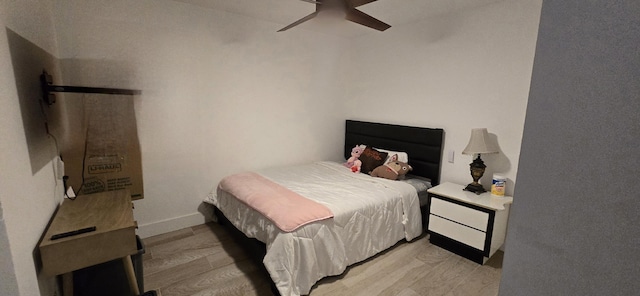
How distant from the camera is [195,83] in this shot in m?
2.71

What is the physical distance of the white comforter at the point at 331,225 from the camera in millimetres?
1823

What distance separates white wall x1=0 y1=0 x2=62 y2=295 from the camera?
877mm

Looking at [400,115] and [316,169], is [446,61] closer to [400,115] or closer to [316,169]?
[400,115]

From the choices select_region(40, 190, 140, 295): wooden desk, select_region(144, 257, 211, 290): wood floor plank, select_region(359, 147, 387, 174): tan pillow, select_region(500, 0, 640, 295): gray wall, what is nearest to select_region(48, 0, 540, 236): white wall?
select_region(359, 147, 387, 174): tan pillow

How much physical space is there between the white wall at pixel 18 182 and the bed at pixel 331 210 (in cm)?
117

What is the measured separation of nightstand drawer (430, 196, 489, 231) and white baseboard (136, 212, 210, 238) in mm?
2489

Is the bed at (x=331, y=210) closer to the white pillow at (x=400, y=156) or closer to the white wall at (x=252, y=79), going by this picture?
the white pillow at (x=400, y=156)

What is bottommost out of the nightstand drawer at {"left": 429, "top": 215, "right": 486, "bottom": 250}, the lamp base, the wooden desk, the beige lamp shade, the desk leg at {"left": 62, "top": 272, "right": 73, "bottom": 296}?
the nightstand drawer at {"left": 429, "top": 215, "right": 486, "bottom": 250}

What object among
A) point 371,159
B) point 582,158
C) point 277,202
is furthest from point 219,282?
point 582,158

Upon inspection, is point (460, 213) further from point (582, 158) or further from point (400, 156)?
point (582, 158)

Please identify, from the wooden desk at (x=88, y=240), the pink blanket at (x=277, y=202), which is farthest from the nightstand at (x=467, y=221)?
the wooden desk at (x=88, y=240)

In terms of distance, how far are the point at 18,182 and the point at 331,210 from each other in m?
1.67

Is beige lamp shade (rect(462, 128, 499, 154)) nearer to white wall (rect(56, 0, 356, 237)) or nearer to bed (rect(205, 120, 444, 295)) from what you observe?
bed (rect(205, 120, 444, 295))

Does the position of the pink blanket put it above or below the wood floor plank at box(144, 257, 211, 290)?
above
